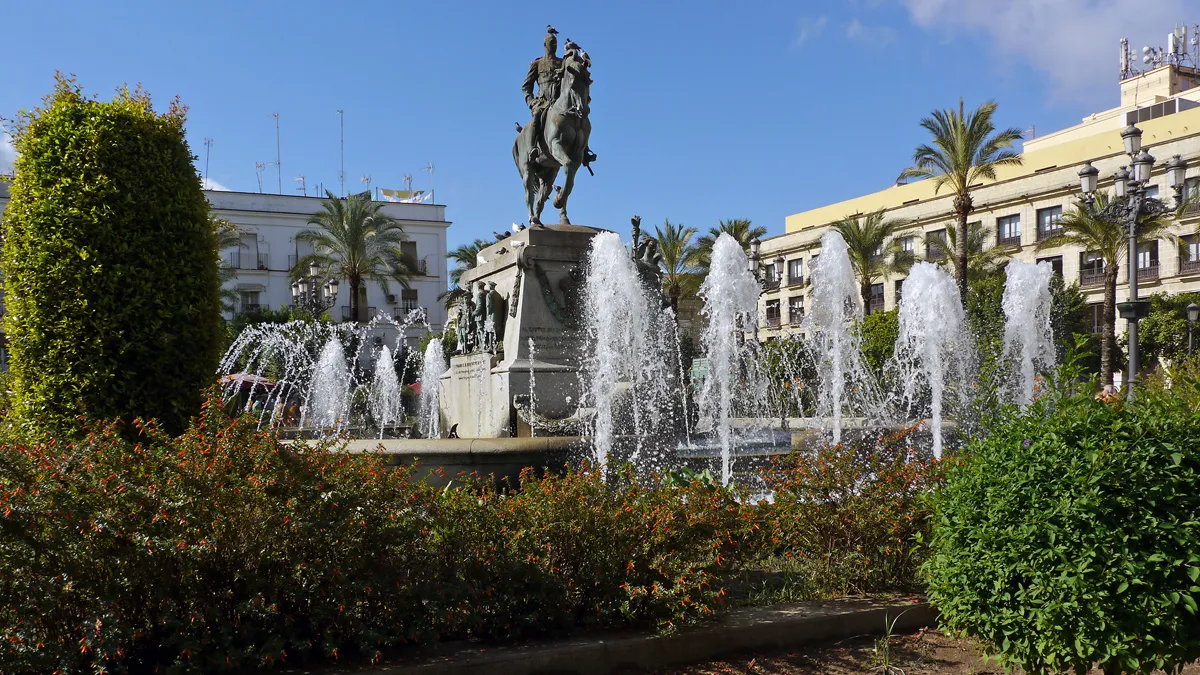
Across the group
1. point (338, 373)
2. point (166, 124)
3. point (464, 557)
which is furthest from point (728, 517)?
point (338, 373)

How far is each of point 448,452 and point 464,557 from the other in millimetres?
3353

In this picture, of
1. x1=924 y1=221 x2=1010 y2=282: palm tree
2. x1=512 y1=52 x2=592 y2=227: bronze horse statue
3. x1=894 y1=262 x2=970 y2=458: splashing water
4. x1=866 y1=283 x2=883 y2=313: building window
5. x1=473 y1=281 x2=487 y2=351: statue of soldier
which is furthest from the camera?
x1=866 y1=283 x2=883 y2=313: building window

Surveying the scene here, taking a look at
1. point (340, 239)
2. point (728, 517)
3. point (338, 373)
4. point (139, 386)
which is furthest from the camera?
point (340, 239)

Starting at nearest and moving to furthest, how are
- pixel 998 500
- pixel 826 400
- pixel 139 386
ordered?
pixel 998 500, pixel 139 386, pixel 826 400

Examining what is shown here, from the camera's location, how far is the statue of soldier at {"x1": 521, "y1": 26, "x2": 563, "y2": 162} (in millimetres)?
10422

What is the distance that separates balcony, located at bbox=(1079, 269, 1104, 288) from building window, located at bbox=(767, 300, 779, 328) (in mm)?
18824

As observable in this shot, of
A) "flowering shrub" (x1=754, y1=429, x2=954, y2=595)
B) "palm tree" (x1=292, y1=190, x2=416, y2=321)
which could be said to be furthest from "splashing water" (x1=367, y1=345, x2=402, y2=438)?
"flowering shrub" (x1=754, y1=429, x2=954, y2=595)

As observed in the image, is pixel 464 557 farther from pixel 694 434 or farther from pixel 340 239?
pixel 340 239

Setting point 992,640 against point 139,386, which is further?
point 139,386

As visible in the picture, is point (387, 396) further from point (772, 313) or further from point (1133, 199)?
point (772, 313)

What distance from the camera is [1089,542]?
3.45 m

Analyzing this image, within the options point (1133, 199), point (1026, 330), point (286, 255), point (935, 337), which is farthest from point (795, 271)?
point (1133, 199)

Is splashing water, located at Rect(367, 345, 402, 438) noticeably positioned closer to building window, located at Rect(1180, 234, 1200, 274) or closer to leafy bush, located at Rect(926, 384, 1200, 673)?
leafy bush, located at Rect(926, 384, 1200, 673)

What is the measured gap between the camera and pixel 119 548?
3.69 metres
